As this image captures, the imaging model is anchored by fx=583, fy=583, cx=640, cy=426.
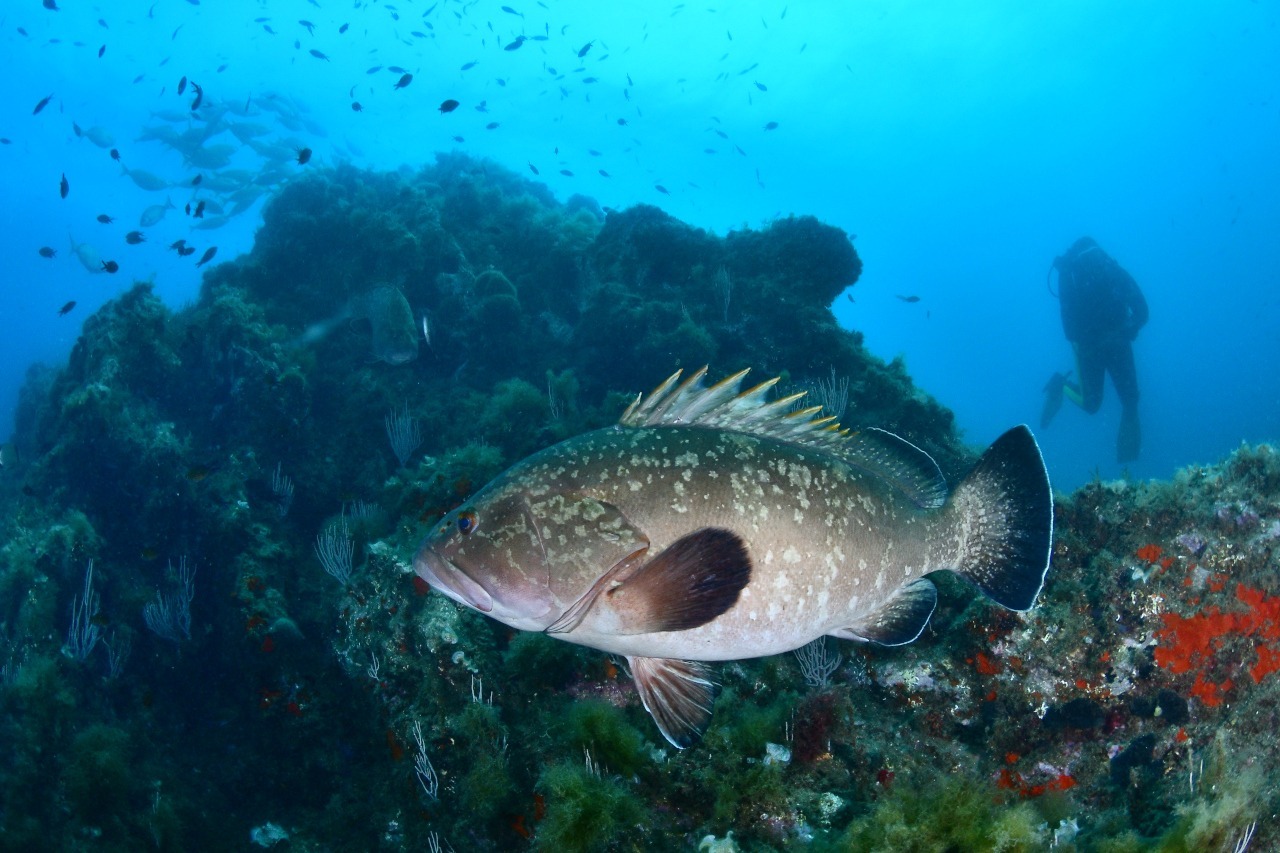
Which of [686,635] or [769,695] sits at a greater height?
[686,635]

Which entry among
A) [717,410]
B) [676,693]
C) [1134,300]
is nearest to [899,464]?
[717,410]

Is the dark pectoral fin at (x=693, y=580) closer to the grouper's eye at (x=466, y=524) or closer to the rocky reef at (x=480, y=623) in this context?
the grouper's eye at (x=466, y=524)

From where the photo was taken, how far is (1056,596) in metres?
3.76

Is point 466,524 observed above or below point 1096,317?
below

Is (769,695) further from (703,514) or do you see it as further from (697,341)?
(697,341)

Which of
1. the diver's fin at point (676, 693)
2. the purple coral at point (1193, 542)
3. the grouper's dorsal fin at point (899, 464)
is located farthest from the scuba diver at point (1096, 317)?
the diver's fin at point (676, 693)

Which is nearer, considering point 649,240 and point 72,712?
point 72,712

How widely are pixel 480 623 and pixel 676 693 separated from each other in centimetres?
250

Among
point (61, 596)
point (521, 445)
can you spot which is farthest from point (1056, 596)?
point (61, 596)

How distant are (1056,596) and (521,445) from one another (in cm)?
657

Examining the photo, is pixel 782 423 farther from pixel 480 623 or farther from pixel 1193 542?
pixel 480 623

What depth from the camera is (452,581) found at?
266 cm

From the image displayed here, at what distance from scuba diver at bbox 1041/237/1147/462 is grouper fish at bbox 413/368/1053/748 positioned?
20.0 m

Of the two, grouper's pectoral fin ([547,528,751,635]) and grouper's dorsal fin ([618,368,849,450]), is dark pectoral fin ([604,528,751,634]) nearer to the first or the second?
grouper's pectoral fin ([547,528,751,635])
